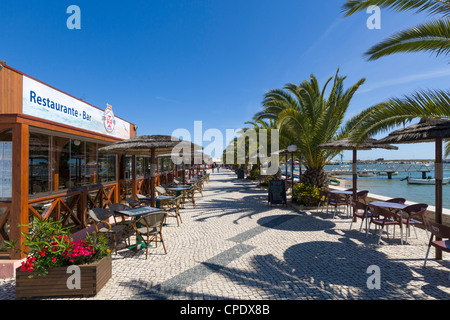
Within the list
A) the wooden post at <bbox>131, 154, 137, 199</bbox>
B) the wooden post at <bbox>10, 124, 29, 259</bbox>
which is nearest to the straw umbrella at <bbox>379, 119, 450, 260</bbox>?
the wooden post at <bbox>10, 124, 29, 259</bbox>

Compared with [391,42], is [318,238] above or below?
below

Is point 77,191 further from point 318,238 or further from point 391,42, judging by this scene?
point 391,42

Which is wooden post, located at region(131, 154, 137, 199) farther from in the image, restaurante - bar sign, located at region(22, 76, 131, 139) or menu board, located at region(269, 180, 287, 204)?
menu board, located at region(269, 180, 287, 204)

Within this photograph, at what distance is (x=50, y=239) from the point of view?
3.24m

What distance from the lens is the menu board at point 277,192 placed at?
9.70 meters

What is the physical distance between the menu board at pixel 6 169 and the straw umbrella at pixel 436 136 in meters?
8.23

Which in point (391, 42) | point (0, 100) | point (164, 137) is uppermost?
point (391, 42)

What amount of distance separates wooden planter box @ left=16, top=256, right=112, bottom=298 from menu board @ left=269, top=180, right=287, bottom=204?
7.92 metres

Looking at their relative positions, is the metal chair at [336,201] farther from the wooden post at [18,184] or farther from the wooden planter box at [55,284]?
the wooden post at [18,184]

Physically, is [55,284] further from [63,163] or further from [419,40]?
[419,40]

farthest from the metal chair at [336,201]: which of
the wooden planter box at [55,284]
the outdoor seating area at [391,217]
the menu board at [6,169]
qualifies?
the menu board at [6,169]
